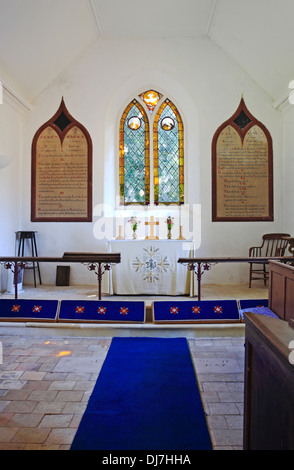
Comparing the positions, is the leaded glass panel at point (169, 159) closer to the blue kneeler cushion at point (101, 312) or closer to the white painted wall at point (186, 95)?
the white painted wall at point (186, 95)

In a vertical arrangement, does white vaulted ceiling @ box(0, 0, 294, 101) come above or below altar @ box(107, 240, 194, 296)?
above

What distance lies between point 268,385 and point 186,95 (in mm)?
5889

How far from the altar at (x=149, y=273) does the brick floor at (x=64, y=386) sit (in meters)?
1.37

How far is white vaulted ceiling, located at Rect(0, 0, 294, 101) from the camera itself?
4.60 meters

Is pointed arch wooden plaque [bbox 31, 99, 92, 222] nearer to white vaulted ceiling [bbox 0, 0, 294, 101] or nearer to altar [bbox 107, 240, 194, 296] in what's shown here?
white vaulted ceiling [bbox 0, 0, 294, 101]

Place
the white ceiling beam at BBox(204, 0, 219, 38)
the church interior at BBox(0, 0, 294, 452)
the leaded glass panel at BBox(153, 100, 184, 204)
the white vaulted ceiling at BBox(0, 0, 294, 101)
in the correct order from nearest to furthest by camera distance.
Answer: the white vaulted ceiling at BBox(0, 0, 294, 101), the church interior at BBox(0, 0, 294, 452), the white ceiling beam at BBox(204, 0, 219, 38), the leaded glass panel at BBox(153, 100, 184, 204)

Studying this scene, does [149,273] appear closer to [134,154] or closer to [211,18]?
[134,154]

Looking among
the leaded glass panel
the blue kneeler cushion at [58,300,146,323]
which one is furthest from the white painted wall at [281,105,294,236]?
the blue kneeler cushion at [58,300,146,323]


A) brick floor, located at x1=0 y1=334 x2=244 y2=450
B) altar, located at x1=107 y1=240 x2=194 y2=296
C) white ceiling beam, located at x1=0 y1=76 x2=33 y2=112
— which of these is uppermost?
white ceiling beam, located at x1=0 y1=76 x2=33 y2=112

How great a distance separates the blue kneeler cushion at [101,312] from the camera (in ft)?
11.9

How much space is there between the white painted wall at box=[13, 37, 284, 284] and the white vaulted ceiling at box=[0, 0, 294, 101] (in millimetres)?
191

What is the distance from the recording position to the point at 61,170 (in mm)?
6020

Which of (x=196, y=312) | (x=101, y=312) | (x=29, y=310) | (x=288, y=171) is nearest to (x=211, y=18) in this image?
(x=288, y=171)
